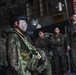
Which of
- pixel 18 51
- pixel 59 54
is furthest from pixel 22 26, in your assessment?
pixel 59 54

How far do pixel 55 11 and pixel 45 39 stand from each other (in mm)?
12740

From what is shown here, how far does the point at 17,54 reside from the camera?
4.47m

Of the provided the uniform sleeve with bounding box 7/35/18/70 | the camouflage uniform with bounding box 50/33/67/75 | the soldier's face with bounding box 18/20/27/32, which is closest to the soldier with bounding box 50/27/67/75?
the camouflage uniform with bounding box 50/33/67/75

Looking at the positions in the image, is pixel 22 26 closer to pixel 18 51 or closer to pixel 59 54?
pixel 18 51

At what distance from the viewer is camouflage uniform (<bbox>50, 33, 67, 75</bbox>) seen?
10719mm

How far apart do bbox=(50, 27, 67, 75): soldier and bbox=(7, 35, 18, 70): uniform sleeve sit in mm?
6263

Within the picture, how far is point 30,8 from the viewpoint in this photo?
28109 millimetres

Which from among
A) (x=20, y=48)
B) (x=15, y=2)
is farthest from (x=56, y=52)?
(x=15, y=2)

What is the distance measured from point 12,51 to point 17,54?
0.08m

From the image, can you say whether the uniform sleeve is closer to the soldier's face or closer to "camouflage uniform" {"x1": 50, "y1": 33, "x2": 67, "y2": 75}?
the soldier's face

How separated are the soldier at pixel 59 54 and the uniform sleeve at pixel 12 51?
6.26 metres

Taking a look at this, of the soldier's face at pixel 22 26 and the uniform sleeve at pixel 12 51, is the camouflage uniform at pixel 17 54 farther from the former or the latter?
the soldier's face at pixel 22 26

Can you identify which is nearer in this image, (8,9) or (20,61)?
(20,61)

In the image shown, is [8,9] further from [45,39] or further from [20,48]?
[20,48]
